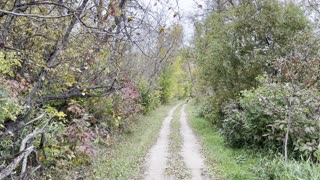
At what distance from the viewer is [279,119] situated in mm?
8875

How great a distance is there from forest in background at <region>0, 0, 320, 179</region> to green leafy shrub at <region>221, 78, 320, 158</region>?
3 cm

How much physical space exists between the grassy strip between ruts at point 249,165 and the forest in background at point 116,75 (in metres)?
0.36

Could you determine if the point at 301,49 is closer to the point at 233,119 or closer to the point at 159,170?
the point at 233,119

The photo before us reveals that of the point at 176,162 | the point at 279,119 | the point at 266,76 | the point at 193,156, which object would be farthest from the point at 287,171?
the point at 193,156

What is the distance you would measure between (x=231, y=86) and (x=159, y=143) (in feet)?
13.5

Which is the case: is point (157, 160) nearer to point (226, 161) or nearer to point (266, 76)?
Answer: point (226, 161)

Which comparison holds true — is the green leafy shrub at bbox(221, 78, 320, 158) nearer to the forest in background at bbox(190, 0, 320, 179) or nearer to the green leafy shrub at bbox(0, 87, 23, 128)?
the forest in background at bbox(190, 0, 320, 179)

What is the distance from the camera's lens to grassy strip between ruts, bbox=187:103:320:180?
244 inches

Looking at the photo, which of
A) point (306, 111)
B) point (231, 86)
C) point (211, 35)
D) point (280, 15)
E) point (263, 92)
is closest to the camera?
point (306, 111)

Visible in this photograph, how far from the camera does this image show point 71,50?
7.68 meters

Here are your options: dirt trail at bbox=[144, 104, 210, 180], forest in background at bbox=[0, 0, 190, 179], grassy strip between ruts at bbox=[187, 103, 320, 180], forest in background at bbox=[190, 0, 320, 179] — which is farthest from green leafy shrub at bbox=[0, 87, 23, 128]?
forest in background at bbox=[190, 0, 320, 179]

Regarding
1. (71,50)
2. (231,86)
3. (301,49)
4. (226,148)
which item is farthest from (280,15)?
(71,50)

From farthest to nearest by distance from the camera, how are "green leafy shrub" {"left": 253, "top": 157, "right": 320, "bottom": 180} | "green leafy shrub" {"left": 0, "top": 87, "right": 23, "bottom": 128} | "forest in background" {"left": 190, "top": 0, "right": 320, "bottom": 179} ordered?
"forest in background" {"left": 190, "top": 0, "right": 320, "bottom": 179}
"green leafy shrub" {"left": 253, "top": 157, "right": 320, "bottom": 180}
"green leafy shrub" {"left": 0, "top": 87, "right": 23, "bottom": 128}

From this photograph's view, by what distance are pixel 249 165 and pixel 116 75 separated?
442 centimetres
